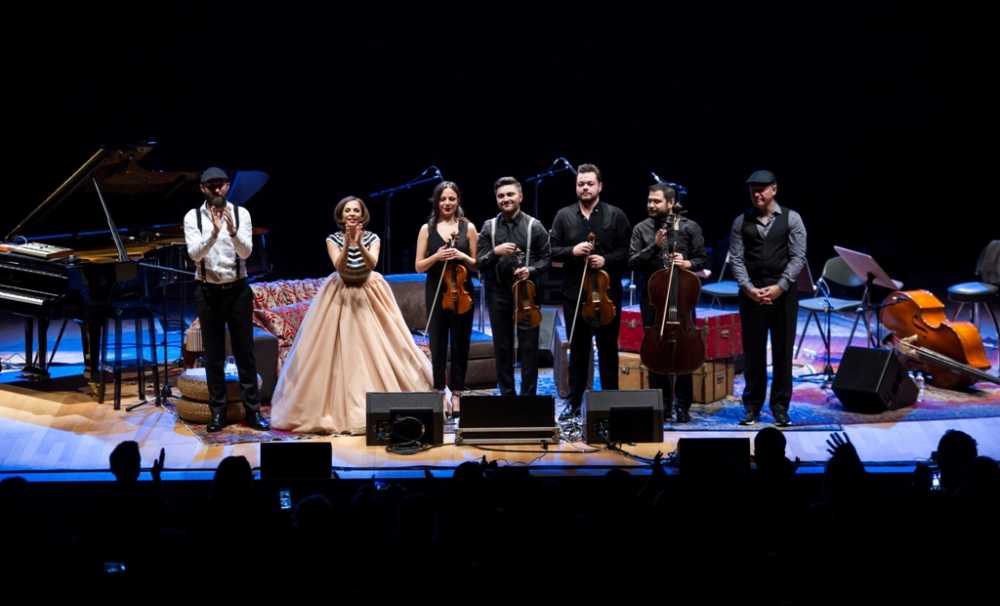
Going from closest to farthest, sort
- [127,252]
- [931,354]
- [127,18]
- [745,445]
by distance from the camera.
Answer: [745,445] → [931,354] → [127,252] → [127,18]

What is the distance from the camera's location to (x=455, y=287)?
6949 millimetres

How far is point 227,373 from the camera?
278 inches

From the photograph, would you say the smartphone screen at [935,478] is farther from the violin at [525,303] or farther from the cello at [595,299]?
the violin at [525,303]

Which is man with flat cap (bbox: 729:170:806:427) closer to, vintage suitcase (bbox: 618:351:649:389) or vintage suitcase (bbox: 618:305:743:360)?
vintage suitcase (bbox: 618:305:743:360)

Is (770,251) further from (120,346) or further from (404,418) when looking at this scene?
(120,346)

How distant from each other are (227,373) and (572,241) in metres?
2.44

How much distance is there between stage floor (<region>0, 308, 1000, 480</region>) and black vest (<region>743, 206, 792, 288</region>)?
0.97 meters

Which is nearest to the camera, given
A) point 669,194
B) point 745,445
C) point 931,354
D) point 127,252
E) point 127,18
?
point 745,445

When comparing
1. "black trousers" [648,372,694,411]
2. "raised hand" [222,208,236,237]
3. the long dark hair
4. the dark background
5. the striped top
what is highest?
the dark background

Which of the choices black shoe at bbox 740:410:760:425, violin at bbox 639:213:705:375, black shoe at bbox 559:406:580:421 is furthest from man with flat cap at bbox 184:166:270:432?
black shoe at bbox 740:410:760:425

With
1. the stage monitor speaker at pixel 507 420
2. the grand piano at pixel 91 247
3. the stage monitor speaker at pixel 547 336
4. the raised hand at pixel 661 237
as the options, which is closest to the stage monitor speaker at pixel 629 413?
the stage monitor speaker at pixel 507 420

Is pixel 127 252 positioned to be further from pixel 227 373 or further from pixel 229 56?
pixel 229 56

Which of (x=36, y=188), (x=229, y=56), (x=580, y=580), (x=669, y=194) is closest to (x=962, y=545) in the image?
(x=580, y=580)

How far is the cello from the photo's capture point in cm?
663
